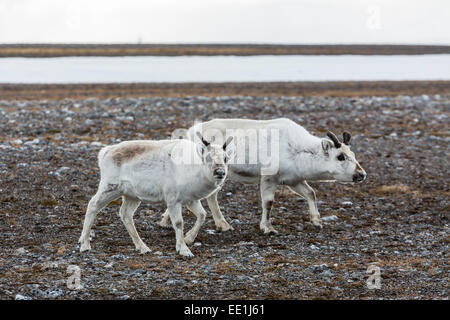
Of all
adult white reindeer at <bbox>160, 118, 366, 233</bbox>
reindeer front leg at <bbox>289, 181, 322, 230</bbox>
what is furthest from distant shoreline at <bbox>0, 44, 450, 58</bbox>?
reindeer front leg at <bbox>289, 181, 322, 230</bbox>

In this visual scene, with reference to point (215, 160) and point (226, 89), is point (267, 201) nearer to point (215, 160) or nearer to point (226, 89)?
point (215, 160)

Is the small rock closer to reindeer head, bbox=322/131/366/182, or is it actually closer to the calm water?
reindeer head, bbox=322/131/366/182

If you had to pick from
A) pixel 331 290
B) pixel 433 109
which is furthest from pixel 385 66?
pixel 331 290

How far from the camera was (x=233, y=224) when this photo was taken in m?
13.5

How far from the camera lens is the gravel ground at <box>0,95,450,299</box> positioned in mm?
9609

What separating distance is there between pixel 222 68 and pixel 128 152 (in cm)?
3644

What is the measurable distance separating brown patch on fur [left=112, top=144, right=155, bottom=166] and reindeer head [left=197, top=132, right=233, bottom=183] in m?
1.04

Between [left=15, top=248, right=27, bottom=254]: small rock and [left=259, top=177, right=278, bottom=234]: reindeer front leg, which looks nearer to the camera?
[left=15, top=248, right=27, bottom=254]: small rock

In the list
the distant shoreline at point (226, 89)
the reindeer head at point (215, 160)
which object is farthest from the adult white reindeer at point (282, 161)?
the distant shoreline at point (226, 89)

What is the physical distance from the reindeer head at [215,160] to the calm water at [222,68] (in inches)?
1198

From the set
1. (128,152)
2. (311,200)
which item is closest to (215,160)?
(128,152)

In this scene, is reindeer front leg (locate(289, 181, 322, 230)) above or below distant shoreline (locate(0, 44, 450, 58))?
below

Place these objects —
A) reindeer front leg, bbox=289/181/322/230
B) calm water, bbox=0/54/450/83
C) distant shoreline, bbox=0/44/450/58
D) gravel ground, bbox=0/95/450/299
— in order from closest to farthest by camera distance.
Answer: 1. gravel ground, bbox=0/95/450/299
2. reindeer front leg, bbox=289/181/322/230
3. calm water, bbox=0/54/450/83
4. distant shoreline, bbox=0/44/450/58

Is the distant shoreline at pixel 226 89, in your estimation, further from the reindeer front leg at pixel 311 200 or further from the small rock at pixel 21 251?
the small rock at pixel 21 251
